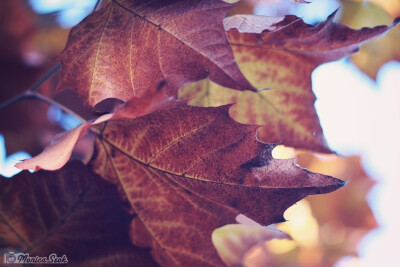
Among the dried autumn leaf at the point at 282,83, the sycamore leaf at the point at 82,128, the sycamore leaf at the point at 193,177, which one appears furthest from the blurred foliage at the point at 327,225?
the sycamore leaf at the point at 82,128

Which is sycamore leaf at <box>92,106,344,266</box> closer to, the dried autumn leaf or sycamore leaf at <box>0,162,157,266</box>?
sycamore leaf at <box>0,162,157,266</box>

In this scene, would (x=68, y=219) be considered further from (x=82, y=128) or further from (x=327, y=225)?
(x=327, y=225)

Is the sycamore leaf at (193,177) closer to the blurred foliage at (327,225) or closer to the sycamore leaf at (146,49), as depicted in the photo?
the sycamore leaf at (146,49)

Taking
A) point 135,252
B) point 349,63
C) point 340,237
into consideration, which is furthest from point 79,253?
point 340,237

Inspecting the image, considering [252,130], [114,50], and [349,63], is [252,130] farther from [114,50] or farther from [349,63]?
[349,63]

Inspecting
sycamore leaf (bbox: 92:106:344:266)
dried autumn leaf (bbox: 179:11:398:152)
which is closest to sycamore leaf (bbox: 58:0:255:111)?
sycamore leaf (bbox: 92:106:344:266)

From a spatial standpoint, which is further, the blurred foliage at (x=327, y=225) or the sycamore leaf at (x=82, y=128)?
the blurred foliage at (x=327, y=225)

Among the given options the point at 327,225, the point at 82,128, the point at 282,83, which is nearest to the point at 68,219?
the point at 82,128
